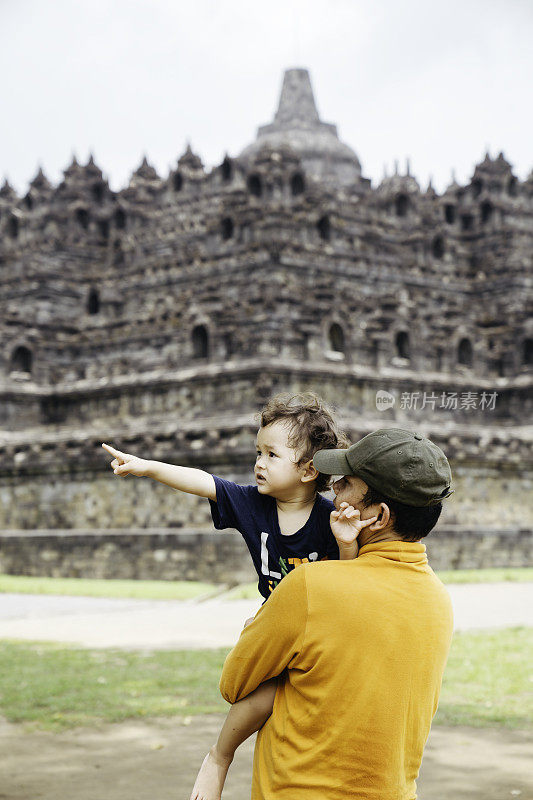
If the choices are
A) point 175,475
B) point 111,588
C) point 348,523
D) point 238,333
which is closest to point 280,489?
point 175,475

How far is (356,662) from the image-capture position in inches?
126

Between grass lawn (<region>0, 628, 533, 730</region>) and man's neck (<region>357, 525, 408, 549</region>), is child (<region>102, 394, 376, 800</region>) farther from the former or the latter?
grass lawn (<region>0, 628, 533, 730</region>)

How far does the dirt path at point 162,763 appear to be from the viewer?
657 centimetres

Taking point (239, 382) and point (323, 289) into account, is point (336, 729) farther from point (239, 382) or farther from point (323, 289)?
point (323, 289)

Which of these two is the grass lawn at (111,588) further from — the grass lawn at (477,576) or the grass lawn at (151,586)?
the grass lawn at (477,576)

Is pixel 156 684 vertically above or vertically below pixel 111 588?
above

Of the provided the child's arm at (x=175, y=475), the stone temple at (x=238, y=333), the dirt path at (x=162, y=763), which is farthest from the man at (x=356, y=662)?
the stone temple at (x=238, y=333)

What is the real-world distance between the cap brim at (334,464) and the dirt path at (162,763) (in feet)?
12.4

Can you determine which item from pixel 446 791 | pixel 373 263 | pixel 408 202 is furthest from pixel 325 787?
pixel 408 202

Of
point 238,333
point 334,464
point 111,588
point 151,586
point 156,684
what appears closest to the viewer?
point 334,464

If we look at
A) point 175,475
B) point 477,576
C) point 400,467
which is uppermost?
point 400,467

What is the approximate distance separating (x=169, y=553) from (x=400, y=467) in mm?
19250

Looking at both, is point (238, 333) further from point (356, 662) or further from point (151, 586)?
point (356, 662)

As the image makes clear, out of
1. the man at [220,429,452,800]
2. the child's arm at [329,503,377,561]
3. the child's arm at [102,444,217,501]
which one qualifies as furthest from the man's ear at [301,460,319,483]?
the man at [220,429,452,800]
